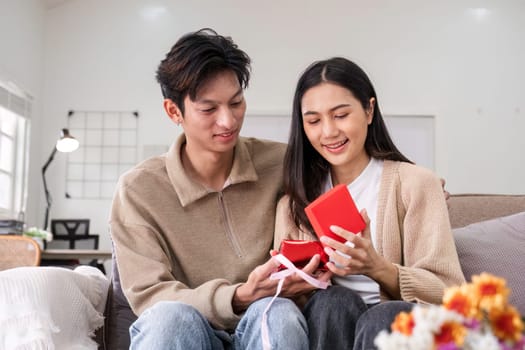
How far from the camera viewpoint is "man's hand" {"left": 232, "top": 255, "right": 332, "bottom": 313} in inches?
57.2

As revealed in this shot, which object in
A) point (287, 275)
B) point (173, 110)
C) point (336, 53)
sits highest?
point (336, 53)

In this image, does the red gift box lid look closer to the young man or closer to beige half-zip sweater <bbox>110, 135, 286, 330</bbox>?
the young man

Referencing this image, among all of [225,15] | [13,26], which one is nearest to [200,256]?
[13,26]

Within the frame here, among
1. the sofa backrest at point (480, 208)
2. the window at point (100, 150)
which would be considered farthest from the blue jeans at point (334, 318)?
the window at point (100, 150)

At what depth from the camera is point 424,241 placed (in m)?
1.59

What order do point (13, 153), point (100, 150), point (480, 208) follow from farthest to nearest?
point (100, 150), point (13, 153), point (480, 208)

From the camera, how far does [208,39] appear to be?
1.78 metres

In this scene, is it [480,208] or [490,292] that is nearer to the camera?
[490,292]

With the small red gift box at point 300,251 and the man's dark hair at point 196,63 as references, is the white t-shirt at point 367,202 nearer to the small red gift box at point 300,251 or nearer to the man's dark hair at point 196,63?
the small red gift box at point 300,251

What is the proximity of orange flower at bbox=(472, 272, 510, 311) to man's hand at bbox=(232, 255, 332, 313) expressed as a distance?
818mm

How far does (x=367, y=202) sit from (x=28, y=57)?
5.88 metres

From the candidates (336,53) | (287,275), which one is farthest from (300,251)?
(336,53)

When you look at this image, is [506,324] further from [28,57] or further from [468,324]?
[28,57]

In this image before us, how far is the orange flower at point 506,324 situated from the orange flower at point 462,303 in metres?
0.02
